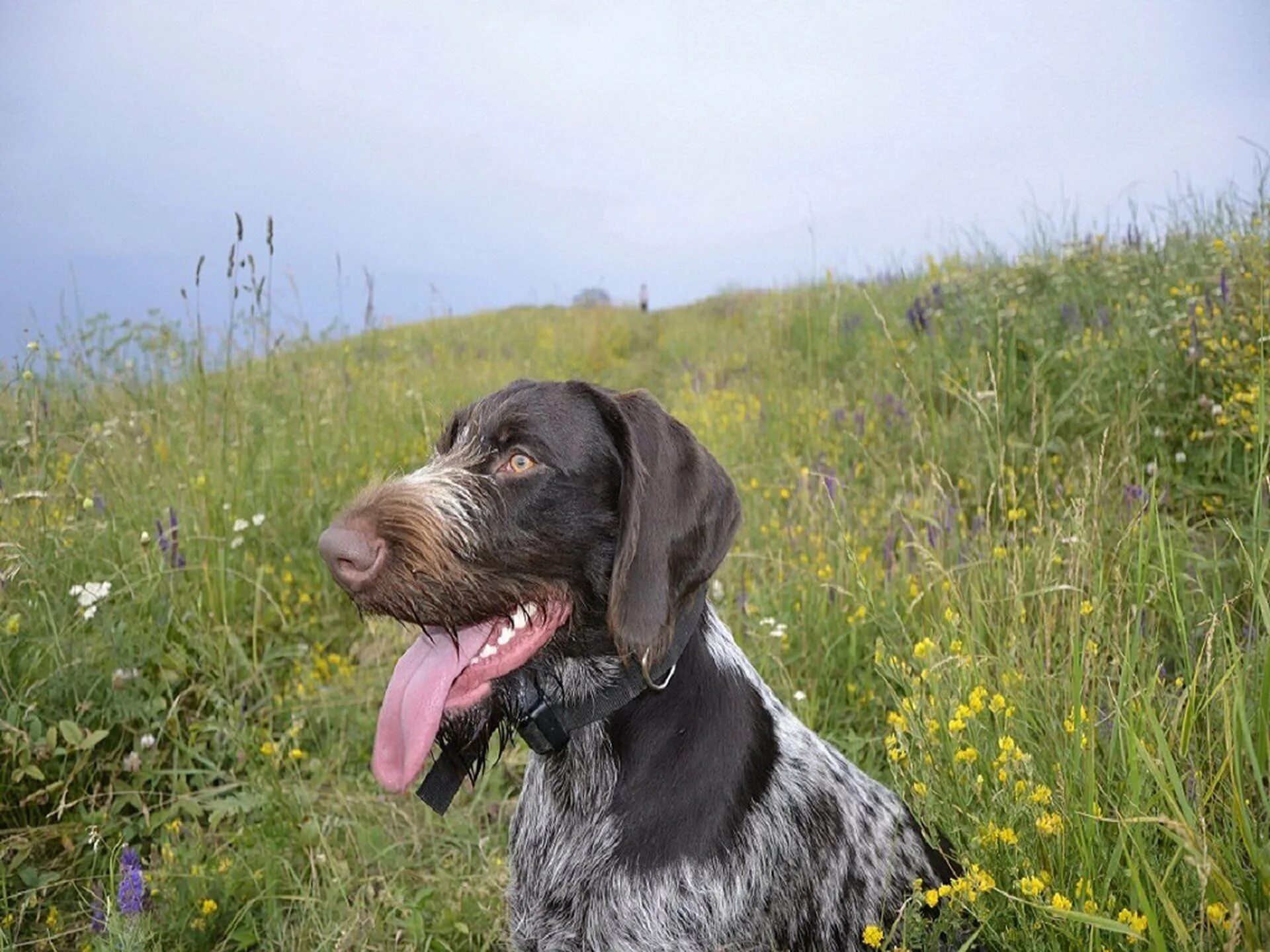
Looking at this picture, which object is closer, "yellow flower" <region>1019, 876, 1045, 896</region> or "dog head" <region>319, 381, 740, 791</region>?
"yellow flower" <region>1019, 876, 1045, 896</region>

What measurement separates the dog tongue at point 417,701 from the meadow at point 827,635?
99 cm

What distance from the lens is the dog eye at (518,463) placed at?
2.71 m

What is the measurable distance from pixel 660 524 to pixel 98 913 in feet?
7.69

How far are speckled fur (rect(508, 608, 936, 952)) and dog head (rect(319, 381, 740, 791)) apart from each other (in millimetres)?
241

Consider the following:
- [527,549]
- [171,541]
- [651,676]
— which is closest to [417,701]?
[527,549]

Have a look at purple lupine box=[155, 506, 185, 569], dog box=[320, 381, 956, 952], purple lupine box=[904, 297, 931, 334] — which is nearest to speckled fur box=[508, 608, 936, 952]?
dog box=[320, 381, 956, 952]

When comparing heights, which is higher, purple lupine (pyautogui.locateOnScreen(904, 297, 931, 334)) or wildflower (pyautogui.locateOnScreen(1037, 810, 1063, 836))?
purple lupine (pyautogui.locateOnScreen(904, 297, 931, 334))

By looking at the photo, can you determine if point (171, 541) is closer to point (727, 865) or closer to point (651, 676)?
point (651, 676)

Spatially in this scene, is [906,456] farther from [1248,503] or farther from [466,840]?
[466,840]

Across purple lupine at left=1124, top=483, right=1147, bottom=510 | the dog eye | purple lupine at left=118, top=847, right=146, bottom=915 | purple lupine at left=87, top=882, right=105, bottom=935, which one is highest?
the dog eye

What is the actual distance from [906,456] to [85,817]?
18.2 ft

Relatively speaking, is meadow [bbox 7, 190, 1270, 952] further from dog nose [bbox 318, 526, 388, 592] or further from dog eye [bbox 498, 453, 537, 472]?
dog eye [bbox 498, 453, 537, 472]

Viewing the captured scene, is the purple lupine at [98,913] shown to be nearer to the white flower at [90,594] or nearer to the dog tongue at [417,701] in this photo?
the white flower at [90,594]

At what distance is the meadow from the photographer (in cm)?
256
